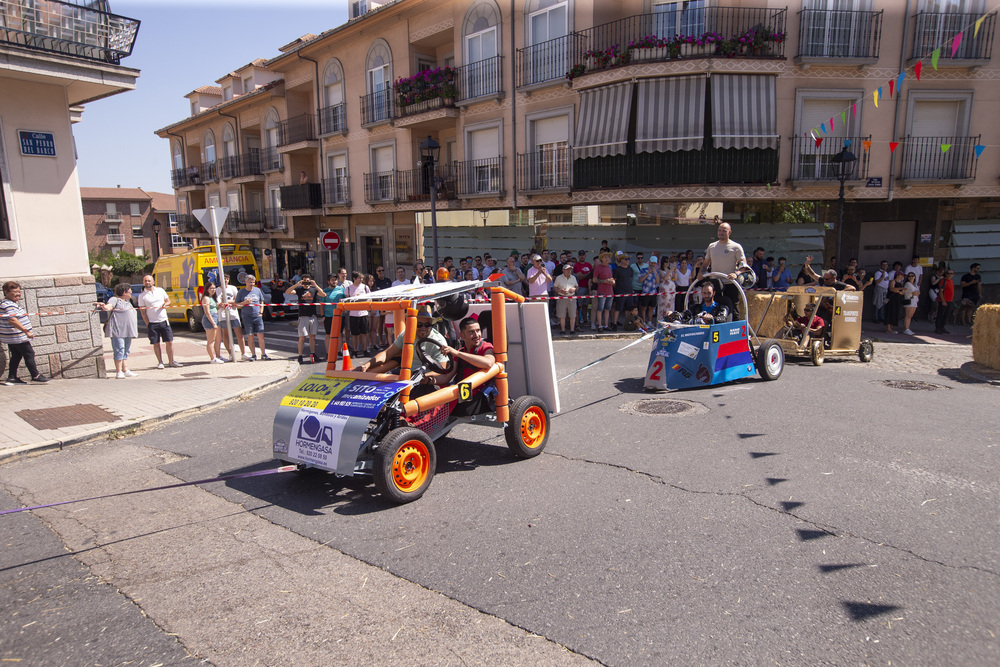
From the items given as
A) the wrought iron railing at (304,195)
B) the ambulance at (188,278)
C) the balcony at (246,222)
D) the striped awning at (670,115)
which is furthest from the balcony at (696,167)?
the balcony at (246,222)

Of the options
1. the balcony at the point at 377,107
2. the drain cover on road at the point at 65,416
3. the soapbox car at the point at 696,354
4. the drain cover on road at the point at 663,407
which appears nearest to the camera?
the drain cover on road at the point at 663,407

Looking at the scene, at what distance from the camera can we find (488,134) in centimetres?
2028

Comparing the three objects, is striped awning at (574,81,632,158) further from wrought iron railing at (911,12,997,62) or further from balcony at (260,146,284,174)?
balcony at (260,146,284,174)

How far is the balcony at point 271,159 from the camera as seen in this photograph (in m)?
30.1

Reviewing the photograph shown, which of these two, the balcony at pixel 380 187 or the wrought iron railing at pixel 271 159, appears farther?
the wrought iron railing at pixel 271 159

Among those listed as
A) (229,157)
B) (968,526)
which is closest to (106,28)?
(968,526)

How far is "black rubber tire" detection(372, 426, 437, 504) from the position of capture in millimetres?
5000

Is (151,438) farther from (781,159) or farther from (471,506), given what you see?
(781,159)

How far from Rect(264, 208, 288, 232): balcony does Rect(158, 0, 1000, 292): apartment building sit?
1201cm

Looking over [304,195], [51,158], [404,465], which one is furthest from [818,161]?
[304,195]

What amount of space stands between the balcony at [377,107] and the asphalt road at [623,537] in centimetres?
1807

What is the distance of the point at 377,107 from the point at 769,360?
1883 centimetres

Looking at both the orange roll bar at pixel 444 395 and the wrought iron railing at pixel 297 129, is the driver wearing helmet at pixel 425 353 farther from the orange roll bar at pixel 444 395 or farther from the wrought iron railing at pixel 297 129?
the wrought iron railing at pixel 297 129

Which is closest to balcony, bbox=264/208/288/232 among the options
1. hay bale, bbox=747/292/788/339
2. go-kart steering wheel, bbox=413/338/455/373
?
hay bale, bbox=747/292/788/339
